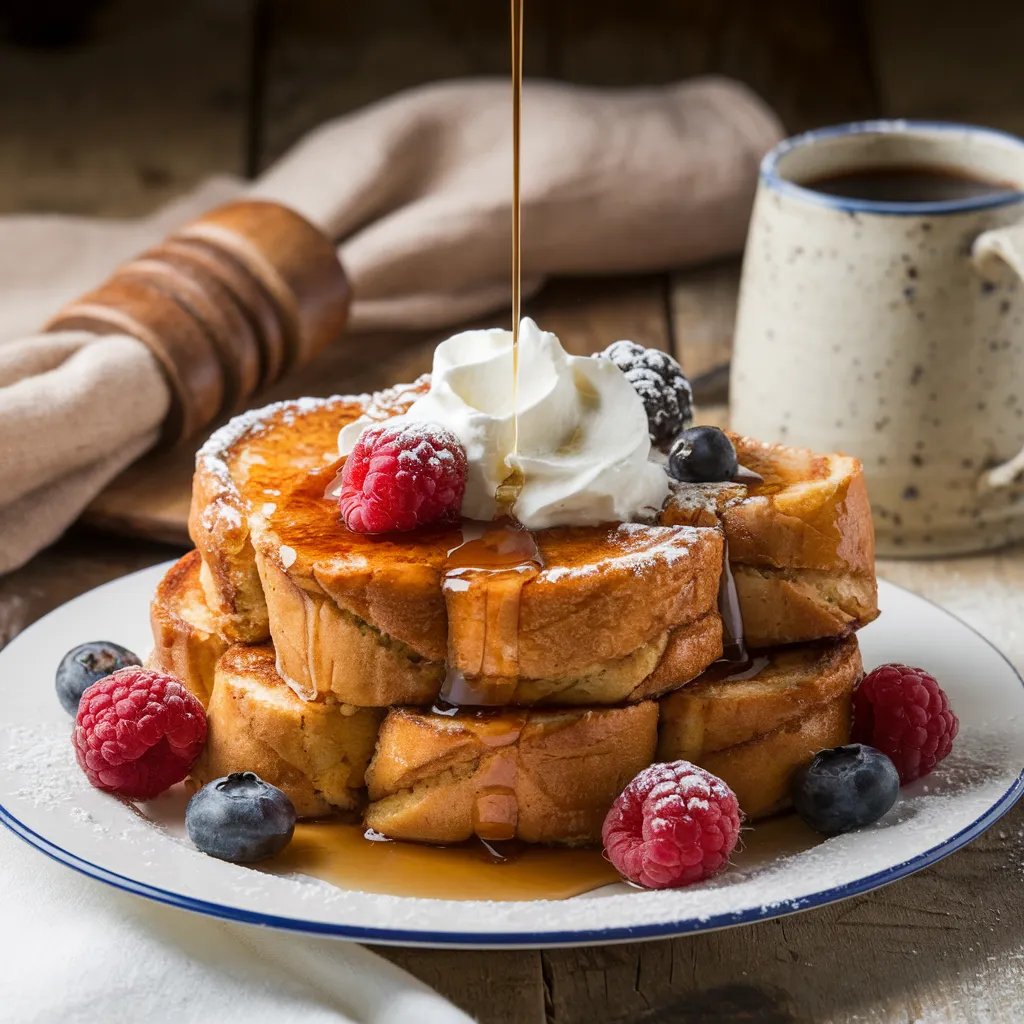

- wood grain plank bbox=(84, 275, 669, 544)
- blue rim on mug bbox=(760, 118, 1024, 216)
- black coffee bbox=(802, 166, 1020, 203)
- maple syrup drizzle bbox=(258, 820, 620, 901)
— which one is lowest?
wood grain plank bbox=(84, 275, 669, 544)

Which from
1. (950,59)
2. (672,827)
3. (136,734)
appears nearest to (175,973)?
(136,734)

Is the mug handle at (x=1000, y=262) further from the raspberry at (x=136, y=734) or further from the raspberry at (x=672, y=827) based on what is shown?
the raspberry at (x=136, y=734)

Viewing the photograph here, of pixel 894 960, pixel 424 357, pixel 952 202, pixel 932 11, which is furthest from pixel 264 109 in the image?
pixel 894 960

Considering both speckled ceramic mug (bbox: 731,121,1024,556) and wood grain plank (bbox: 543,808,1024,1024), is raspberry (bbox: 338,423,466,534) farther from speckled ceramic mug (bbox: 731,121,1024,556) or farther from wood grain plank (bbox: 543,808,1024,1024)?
speckled ceramic mug (bbox: 731,121,1024,556)

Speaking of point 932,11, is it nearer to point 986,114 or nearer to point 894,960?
point 986,114

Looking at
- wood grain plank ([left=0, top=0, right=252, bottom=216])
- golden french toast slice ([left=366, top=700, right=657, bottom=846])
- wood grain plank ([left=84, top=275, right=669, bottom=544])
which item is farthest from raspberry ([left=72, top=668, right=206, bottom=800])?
wood grain plank ([left=0, top=0, right=252, bottom=216])

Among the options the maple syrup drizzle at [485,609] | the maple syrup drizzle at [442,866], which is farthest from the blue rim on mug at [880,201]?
the maple syrup drizzle at [442,866]
